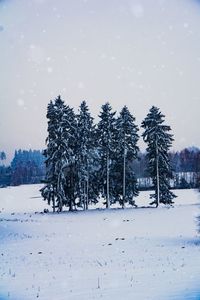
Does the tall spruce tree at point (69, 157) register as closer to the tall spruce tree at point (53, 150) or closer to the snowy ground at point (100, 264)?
the tall spruce tree at point (53, 150)

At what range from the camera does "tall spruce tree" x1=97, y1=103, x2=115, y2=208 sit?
171 ft

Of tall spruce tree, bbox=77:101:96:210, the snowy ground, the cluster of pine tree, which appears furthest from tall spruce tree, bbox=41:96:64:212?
the snowy ground

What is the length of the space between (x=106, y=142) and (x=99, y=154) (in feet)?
7.41

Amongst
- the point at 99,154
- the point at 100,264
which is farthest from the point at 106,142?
the point at 100,264

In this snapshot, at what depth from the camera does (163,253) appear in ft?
61.6

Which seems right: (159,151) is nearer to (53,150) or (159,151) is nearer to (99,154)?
(99,154)

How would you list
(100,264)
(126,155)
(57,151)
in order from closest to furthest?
(100,264), (57,151), (126,155)

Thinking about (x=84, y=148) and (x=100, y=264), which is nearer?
(x=100, y=264)

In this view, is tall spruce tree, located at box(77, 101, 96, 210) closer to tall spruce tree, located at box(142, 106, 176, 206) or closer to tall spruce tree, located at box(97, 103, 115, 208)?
tall spruce tree, located at box(97, 103, 115, 208)

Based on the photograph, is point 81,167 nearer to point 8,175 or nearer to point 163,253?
point 163,253

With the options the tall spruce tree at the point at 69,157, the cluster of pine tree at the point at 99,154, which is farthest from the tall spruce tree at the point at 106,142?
the tall spruce tree at the point at 69,157

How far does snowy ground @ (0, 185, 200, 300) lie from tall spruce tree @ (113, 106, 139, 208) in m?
20.7

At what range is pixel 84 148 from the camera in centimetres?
5212

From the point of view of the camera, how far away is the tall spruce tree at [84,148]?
170ft
